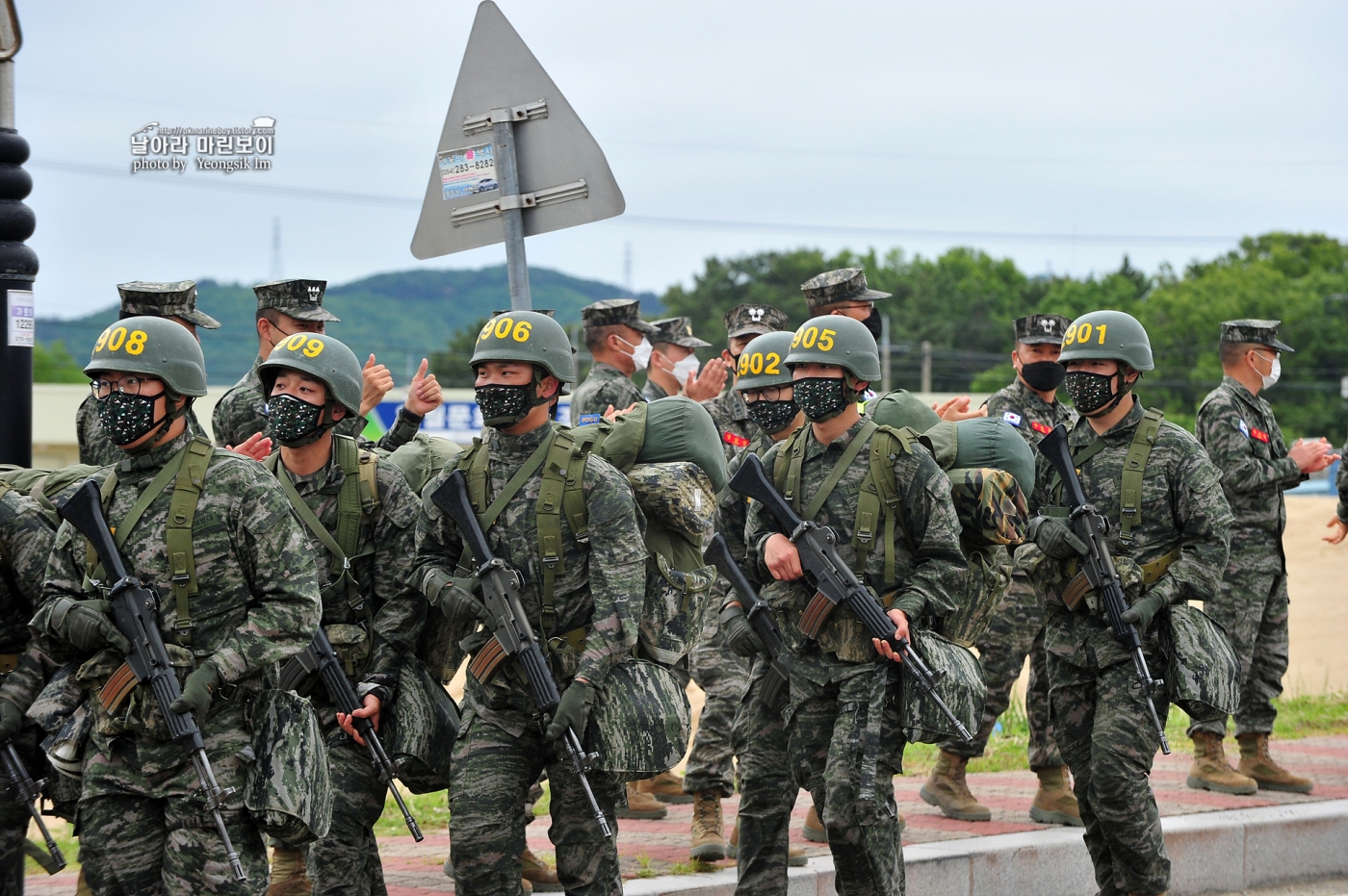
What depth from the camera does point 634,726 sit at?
222 inches

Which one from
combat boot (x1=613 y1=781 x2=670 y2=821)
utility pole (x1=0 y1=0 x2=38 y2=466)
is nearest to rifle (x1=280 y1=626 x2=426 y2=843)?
utility pole (x1=0 y1=0 x2=38 y2=466)

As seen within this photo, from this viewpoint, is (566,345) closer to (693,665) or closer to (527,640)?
(527,640)

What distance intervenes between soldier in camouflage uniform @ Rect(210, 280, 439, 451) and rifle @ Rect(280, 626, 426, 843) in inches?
36.9

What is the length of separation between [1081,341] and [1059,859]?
2.68m

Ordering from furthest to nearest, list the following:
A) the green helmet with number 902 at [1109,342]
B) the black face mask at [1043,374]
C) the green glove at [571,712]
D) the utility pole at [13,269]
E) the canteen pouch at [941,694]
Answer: the black face mask at [1043,374] < the green helmet with number 902 at [1109,342] < the utility pole at [13,269] < the canteen pouch at [941,694] < the green glove at [571,712]

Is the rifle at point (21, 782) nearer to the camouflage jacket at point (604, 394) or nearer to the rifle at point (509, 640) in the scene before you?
the rifle at point (509, 640)

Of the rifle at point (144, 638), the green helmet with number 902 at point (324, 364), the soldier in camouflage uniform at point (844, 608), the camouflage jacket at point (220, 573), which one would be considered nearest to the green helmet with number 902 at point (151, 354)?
the camouflage jacket at point (220, 573)

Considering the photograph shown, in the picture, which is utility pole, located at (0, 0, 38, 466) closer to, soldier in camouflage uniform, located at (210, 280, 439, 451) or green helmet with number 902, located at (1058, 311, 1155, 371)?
soldier in camouflage uniform, located at (210, 280, 439, 451)

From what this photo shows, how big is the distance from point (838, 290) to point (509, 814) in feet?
13.2

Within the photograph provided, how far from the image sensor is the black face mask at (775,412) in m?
7.25

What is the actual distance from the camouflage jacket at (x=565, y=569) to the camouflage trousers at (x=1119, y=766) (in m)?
2.28

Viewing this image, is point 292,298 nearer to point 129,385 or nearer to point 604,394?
point 604,394

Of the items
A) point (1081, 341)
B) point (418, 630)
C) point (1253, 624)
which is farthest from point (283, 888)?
point (1253, 624)

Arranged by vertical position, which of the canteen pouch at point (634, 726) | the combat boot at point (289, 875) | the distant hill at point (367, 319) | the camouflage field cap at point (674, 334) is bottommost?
the combat boot at point (289, 875)
